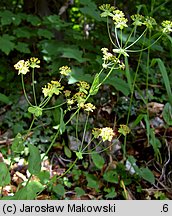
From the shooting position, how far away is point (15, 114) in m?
2.52

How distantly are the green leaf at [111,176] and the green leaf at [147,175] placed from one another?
135 millimetres

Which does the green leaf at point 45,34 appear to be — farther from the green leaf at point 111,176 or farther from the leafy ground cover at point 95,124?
the green leaf at point 111,176

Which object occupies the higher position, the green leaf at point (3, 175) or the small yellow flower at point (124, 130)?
the small yellow flower at point (124, 130)

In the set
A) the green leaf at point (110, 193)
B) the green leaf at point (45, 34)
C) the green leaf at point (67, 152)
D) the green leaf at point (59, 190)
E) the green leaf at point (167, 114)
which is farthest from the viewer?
the green leaf at point (45, 34)

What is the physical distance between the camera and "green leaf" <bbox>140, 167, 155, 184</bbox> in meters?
2.06

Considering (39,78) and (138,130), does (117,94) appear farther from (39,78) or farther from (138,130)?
(39,78)

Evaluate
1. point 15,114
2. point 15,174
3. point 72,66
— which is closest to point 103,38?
point 72,66

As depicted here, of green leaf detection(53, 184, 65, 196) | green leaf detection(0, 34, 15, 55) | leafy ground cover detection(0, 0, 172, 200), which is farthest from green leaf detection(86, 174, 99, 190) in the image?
green leaf detection(0, 34, 15, 55)

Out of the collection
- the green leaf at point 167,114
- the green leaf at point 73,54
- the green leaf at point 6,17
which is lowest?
the green leaf at point 167,114

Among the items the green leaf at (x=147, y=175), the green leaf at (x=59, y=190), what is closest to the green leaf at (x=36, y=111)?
the green leaf at (x=59, y=190)

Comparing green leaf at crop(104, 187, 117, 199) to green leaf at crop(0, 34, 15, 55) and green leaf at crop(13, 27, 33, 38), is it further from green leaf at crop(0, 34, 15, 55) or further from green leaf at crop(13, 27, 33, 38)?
green leaf at crop(13, 27, 33, 38)

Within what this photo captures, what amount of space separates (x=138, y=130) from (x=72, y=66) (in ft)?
1.86

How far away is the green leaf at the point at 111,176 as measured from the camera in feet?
6.78
